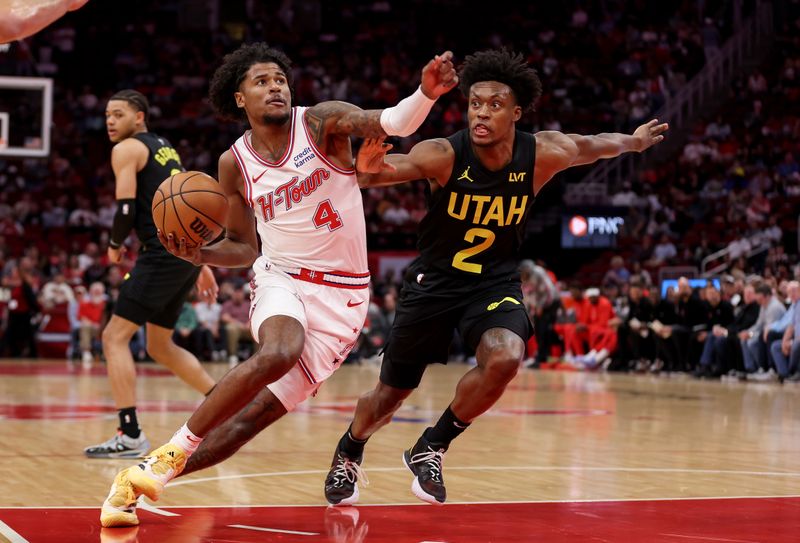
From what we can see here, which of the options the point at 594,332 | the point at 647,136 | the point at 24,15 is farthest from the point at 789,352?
the point at 24,15

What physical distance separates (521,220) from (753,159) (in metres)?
21.9

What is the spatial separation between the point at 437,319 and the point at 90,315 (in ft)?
53.9

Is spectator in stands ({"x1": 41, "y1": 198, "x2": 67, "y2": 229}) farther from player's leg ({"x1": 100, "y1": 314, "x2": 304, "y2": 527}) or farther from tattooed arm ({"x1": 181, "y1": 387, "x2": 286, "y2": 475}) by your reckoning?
player's leg ({"x1": 100, "y1": 314, "x2": 304, "y2": 527})

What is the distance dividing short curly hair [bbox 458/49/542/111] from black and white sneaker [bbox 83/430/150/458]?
11.1 ft

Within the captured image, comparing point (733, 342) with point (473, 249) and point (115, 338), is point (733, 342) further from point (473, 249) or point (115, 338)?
point (473, 249)

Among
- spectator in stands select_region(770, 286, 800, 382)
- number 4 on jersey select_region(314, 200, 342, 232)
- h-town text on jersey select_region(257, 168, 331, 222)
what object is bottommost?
spectator in stands select_region(770, 286, 800, 382)

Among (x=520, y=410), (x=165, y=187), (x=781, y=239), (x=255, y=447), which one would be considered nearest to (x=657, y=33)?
(x=781, y=239)

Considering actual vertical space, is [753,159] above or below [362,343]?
above

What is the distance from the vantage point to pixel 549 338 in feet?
72.4

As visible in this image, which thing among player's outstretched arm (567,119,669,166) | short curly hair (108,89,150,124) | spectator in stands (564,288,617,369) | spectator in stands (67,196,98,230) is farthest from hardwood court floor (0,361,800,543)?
spectator in stands (67,196,98,230)

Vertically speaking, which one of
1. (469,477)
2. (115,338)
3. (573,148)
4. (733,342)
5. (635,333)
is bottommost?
(635,333)

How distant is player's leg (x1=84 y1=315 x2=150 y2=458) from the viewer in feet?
26.1

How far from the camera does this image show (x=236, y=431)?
5.59m

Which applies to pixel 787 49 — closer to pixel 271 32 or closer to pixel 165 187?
pixel 271 32
